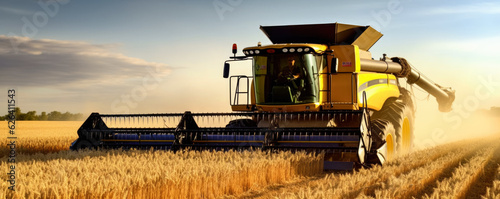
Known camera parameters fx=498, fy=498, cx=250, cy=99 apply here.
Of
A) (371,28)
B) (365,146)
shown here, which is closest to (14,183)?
(365,146)

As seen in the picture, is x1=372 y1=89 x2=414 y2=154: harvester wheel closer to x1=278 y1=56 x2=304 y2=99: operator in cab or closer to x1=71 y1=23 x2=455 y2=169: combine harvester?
x1=71 y1=23 x2=455 y2=169: combine harvester

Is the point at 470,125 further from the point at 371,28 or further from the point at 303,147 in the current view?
the point at 303,147

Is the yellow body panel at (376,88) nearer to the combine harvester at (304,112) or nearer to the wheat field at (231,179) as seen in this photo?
the combine harvester at (304,112)

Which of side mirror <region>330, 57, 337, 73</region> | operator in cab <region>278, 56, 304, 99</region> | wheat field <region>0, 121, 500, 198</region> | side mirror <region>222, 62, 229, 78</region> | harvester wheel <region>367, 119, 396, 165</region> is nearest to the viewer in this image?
wheat field <region>0, 121, 500, 198</region>

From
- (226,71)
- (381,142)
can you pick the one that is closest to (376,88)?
(381,142)

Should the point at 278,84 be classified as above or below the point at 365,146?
above

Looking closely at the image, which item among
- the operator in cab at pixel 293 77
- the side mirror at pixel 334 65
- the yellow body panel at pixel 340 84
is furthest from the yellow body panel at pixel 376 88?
the operator in cab at pixel 293 77

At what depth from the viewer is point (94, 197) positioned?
5.03 metres

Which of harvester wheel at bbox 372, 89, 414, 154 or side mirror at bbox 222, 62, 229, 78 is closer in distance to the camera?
side mirror at bbox 222, 62, 229, 78

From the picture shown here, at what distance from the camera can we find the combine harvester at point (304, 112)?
30.7ft

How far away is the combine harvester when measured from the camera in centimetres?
937

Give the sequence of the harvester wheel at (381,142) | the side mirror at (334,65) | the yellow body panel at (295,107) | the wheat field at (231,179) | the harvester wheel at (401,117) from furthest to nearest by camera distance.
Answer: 1. the harvester wheel at (401,117)
2. the yellow body panel at (295,107)
3. the side mirror at (334,65)
4. the harvester wheel at (381,142)
5. the wheat field at (231,179)

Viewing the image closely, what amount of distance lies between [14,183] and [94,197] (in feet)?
3.44

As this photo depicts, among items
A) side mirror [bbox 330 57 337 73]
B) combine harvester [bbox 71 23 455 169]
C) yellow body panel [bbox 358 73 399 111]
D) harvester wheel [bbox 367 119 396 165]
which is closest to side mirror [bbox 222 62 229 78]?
combine harvester [bbox 71 23 455 169]
